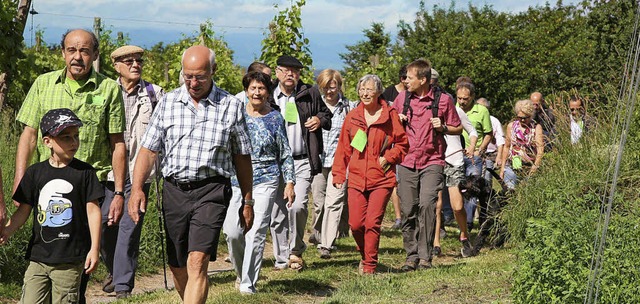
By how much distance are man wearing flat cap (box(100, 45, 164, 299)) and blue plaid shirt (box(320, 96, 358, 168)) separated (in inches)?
143

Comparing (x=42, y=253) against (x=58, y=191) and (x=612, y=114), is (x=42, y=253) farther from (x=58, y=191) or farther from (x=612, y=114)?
(x=612, y=114)

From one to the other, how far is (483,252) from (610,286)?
6567 millimetres

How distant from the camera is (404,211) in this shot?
11.2 meters

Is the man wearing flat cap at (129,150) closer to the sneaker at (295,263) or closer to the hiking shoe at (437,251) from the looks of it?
the sneaker at (295,263)

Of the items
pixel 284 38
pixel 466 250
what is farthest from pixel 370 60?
pixel 466 250

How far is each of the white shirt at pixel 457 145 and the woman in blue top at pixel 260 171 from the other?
3378 mm

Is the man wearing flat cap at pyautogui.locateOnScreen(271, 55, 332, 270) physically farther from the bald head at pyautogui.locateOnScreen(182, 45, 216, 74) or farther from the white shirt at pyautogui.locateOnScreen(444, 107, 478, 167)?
the bald head at pyautogui.locateOnScreen(182, 45, 216, 74)

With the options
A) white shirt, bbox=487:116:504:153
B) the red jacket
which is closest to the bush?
the red jacket

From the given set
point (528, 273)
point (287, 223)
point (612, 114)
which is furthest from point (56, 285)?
point (612, 114)

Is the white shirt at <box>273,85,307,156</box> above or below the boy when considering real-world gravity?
above

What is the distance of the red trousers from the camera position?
10508mm

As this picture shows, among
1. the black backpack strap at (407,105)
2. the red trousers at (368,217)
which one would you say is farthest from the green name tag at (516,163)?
the red trousers at (368,217)

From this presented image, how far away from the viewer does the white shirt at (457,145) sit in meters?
12.8

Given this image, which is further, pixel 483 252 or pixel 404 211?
pixel 483 252
